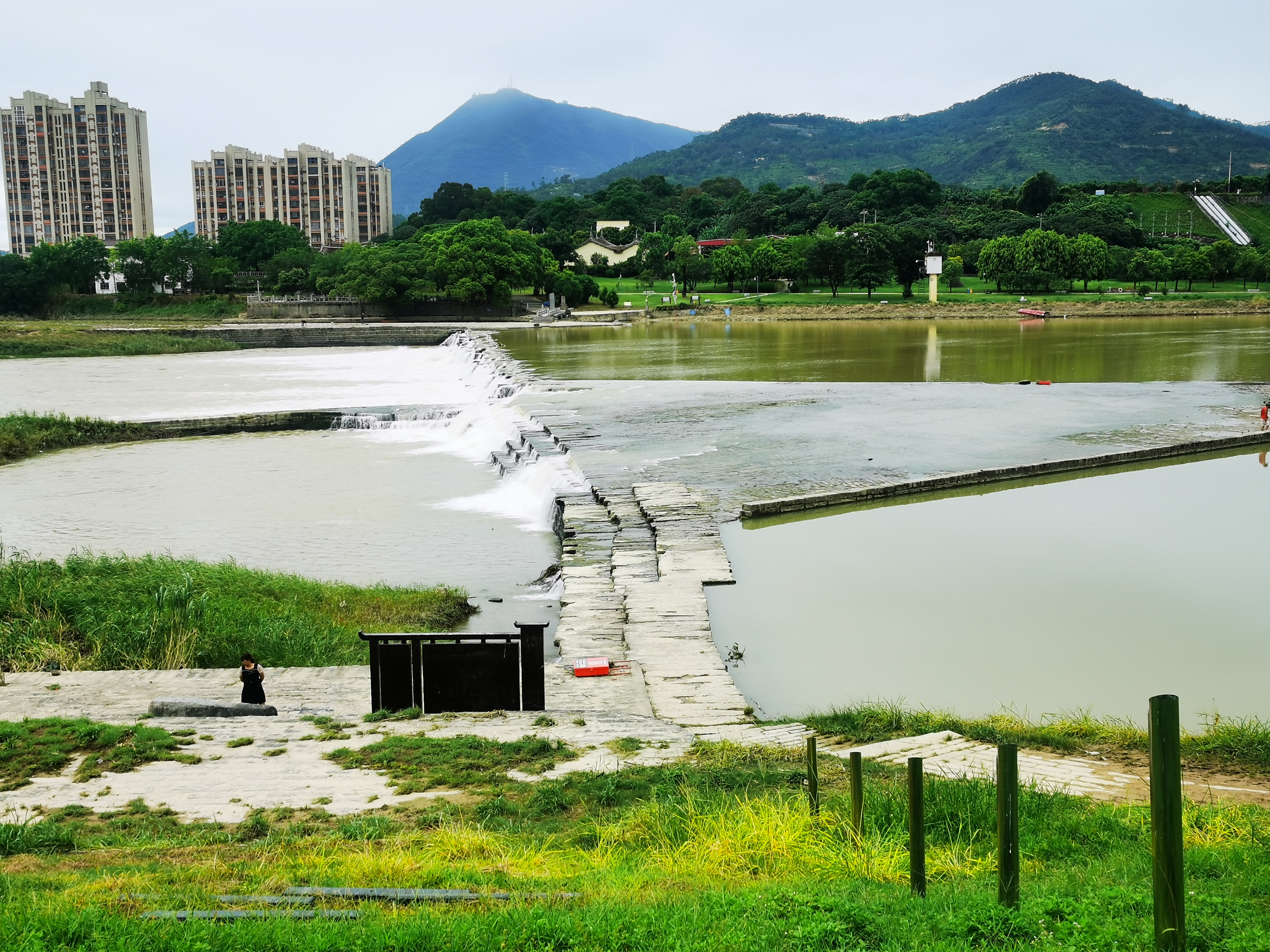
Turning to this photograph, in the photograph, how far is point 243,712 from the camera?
30.9 ft

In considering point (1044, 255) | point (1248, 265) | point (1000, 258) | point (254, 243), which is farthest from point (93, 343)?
point (1248, 265)

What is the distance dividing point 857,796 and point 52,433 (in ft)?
100

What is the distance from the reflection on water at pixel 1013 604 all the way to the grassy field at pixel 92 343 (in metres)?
58.2

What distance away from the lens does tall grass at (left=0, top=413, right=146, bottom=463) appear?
2902 centimetres

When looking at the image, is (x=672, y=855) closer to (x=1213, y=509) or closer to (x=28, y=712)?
(x=28, y=712)

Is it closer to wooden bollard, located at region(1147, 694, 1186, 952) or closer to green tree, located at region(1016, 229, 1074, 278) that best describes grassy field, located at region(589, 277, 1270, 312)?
green tree, located at region(1016, 229, 1074, 278)

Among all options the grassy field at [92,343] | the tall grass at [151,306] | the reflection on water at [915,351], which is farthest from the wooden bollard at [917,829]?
the tall grass at [151,306]

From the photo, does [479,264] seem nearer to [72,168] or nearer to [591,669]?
[591,669]

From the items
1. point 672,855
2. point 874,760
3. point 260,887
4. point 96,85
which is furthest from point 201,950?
point 96,85

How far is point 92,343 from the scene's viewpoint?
6606cm

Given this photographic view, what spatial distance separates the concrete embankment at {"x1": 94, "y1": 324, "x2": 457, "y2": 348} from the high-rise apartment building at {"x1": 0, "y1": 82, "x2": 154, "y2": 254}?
99.5 m

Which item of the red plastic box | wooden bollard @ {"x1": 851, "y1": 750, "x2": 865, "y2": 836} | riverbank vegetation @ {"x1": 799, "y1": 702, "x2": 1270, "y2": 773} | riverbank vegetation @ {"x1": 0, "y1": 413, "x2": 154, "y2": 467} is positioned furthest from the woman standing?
riverbank vegetation @ {"x1": 0, "y1": 413, "x2": 154, "y2": 467}

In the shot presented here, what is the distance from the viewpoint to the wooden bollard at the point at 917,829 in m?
4.73

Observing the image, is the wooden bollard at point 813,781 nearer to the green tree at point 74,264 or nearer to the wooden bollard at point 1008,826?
the wooden bollard at point 1008,826
